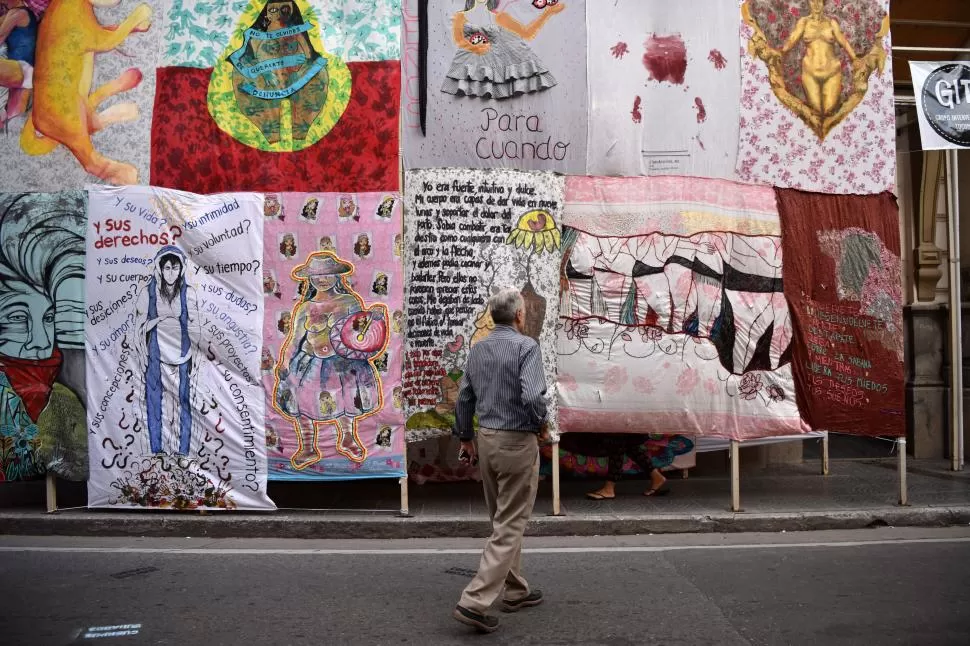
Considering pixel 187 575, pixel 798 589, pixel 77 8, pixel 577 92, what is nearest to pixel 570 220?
pixel 577 92

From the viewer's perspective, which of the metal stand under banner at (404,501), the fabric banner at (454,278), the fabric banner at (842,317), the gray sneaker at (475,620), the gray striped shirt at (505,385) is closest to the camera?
the gray sneaker at (475,620)

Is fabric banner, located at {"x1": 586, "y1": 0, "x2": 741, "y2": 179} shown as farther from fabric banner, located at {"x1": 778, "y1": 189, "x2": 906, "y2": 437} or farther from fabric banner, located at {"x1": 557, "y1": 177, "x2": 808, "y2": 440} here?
fabric banner, located at {"x1": 778, "y1": 189, "x2": 906, "y2": 437}

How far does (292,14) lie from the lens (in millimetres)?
7648

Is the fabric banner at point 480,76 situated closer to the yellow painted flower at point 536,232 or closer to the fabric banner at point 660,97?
the fabric banner at point 660,97

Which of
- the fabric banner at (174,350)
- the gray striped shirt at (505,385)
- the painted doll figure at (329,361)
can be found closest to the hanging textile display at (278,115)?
the fabric banner at (174,350)

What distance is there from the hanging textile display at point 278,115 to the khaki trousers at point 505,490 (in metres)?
3.55

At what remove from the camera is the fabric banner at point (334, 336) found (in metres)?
7.23

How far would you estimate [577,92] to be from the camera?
319 inches

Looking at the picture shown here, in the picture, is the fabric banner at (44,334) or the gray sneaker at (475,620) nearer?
the gray sneaker at (475,620)

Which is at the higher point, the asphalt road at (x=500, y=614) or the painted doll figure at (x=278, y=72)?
the painted doll figure at (x=278, y=72)

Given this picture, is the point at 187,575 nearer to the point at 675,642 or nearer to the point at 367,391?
the point at 367,391

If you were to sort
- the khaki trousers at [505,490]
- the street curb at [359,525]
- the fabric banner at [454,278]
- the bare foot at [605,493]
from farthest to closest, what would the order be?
1. the bare foot at [605,493]
2. the fabric banner at [454,278]
3. the street curb at [359,525]
4. the khaki trousers at [505,490]

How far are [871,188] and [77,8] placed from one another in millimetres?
7896

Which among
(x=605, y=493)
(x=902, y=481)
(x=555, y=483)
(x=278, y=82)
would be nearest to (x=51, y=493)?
(x=278, y=82)
